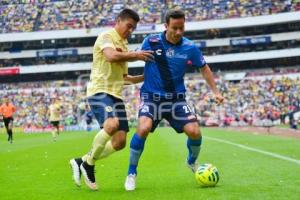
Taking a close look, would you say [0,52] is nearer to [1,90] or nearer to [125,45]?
[1,90]

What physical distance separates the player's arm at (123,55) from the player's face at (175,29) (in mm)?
522

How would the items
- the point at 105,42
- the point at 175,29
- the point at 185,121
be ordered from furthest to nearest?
the point at 185,121 → the point at 175,29 → the point at 105,42

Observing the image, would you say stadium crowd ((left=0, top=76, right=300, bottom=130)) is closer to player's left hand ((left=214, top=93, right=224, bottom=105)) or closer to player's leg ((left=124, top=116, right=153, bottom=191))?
player's left hand ((left=214, top=93, right=224, bottom=105))

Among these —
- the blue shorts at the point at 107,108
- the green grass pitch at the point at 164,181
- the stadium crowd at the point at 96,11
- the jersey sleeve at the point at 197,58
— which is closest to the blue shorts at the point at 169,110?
the blue shorts at the point at 107,108

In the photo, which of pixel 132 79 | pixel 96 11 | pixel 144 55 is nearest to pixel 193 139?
pixel 132 79

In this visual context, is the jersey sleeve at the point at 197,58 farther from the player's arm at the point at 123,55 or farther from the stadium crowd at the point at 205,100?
the stadium crowd at the point at 205,100

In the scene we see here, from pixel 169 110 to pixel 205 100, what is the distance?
43.8m

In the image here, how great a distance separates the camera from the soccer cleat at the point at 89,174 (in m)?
7.74

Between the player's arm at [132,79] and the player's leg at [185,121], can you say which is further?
the player's arm at [132,79]

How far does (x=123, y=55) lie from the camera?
739 centimetres

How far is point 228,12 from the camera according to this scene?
2491 inches

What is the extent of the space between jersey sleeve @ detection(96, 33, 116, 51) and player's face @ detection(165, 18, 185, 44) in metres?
0.83

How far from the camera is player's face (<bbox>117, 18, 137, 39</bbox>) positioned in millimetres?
7770

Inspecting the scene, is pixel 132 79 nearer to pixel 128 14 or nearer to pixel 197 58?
pixel 197 58
